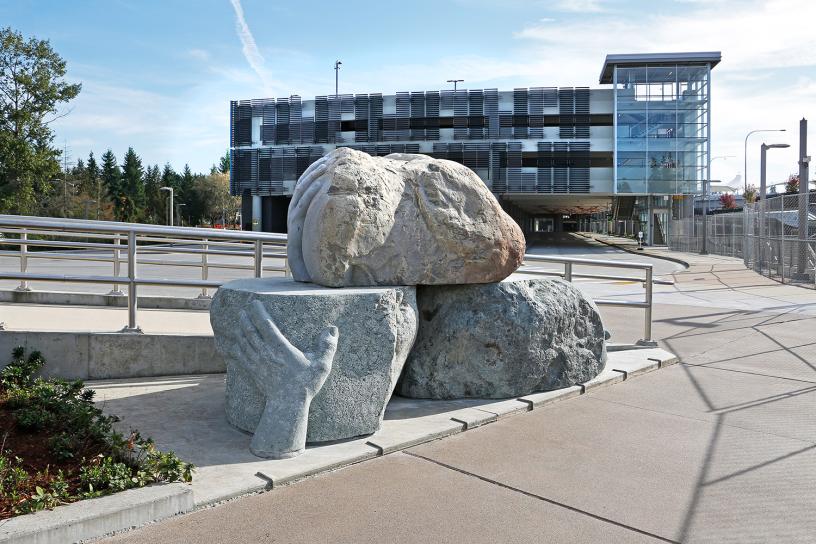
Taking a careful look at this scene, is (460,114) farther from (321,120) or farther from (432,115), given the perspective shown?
(321,120)

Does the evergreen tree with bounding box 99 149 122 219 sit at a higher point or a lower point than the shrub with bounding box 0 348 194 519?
higher

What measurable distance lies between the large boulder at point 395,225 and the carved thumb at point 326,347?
2.10 feet

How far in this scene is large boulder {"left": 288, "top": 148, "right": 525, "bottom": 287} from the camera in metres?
5.08

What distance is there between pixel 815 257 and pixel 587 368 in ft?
52.2

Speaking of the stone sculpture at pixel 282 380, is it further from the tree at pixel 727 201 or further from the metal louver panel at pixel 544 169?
the tree at pixel 727 201

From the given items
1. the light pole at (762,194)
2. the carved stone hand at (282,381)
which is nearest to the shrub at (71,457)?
the carved stone hand at (282,381)

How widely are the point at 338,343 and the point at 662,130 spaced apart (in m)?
43.7

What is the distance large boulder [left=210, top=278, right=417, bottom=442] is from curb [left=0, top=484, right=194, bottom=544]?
3.25ft

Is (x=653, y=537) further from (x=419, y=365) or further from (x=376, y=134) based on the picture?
(x=376, y=134)

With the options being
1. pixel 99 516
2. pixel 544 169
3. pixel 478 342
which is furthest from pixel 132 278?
pixel 544 169

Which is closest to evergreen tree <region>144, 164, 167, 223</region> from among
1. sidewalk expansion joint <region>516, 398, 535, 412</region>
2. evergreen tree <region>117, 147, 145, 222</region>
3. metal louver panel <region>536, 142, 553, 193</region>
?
evergreen tree <region>117, 147, 145, 222</region>

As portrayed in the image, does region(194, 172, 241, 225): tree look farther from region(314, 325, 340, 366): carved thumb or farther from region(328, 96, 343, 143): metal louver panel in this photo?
region(314, 325, 340, 366): carved thumb

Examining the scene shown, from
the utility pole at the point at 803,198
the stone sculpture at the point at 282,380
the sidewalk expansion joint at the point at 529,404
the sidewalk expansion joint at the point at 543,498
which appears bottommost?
the sidewalk expansion joint at the point at 543,498

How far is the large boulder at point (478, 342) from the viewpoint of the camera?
229 inches
